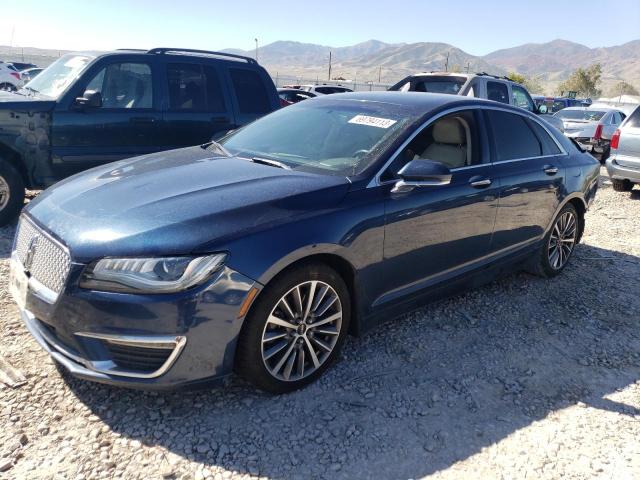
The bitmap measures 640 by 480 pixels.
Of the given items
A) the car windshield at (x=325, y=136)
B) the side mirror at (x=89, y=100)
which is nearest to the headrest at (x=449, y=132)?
the car windshield at (x=325, y=136)

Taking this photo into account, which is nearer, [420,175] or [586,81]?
[420,175]

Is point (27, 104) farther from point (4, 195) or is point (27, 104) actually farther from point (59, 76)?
point (4, 195)

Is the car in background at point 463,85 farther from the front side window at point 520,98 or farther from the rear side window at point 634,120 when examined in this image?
the rear side window at point 634,120

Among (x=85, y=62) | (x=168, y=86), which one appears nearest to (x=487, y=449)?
(x=168, y=86)

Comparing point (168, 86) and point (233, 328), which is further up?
point (168, 86)

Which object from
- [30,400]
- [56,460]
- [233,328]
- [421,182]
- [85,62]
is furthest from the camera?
[85,62]

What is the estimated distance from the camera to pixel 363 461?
2.60 metres

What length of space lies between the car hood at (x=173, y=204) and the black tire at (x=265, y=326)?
12.4 inches

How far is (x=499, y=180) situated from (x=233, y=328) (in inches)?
97.3

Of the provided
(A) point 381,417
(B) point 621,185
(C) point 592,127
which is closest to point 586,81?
(C) point 592,127

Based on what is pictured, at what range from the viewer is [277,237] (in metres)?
2.74

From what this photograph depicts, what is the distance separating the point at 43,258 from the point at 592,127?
46.5 ft

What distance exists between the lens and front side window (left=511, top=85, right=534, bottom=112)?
1017 centimetres

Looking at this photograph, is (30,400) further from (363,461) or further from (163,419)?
(363,461)
